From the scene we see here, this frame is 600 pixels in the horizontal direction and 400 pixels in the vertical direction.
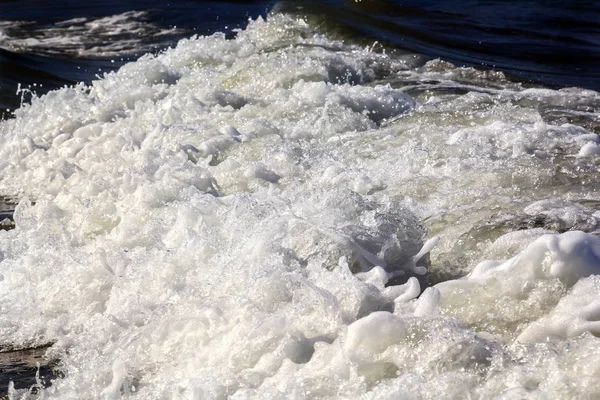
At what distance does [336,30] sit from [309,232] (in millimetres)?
7848

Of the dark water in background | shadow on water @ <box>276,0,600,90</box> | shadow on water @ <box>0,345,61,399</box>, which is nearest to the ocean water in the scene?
shadow on water @ <box>0,345,61,399</box>

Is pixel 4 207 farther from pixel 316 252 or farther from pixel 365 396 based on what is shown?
pixel 365 396

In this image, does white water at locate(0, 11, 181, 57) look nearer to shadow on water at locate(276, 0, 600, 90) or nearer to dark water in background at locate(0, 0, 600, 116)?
dark water in background at locate(0, 0, 600, 116)

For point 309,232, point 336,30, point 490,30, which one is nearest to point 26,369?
point 309,232

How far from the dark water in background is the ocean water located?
4.02 ft

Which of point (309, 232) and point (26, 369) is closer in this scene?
point (26, 369)

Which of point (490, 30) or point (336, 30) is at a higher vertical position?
point (336, 30)

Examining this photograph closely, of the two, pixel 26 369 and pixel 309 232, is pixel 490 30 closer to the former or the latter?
pixel 309 232

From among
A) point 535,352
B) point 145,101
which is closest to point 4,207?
point 145,101

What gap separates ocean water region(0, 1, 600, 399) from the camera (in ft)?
10.8

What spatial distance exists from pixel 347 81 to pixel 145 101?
1.87m

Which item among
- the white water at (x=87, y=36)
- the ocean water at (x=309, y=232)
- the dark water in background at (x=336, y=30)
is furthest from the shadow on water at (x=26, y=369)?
the white water at (x=87, y=36)

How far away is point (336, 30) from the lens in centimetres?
1177

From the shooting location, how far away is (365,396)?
3.06m
